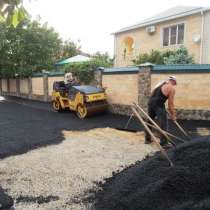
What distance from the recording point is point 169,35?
17.5 metres

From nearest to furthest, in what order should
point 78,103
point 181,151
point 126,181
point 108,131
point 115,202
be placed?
1. point 115,202
2. point 126,181
3. point 181,151
4. point 108,131
5. point 78,103

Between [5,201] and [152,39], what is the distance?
16.1 meters

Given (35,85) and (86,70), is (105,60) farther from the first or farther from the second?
(35,85)

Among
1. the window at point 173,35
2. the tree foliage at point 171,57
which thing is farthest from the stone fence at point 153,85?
the window at point 173,35

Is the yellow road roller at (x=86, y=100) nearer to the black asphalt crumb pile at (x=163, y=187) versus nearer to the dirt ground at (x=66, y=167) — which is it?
the dirt ground at (x=66, y=167)

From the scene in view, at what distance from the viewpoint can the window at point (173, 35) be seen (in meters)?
16.8

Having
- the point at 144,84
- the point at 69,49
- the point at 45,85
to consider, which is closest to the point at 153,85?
the point at 144,84

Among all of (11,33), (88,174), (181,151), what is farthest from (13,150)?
(11,33)

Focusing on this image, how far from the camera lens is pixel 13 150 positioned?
6.97 metres

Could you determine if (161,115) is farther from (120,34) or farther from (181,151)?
(120,34)

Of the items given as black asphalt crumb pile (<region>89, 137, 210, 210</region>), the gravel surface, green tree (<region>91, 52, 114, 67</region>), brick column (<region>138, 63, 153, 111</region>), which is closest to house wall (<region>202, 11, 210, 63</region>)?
green tree (<region>91, 52, 114, 67</region>)

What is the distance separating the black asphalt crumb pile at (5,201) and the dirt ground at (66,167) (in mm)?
87

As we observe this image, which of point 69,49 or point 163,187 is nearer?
Answer: point 163,187

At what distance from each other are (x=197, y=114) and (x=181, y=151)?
14.6ft
